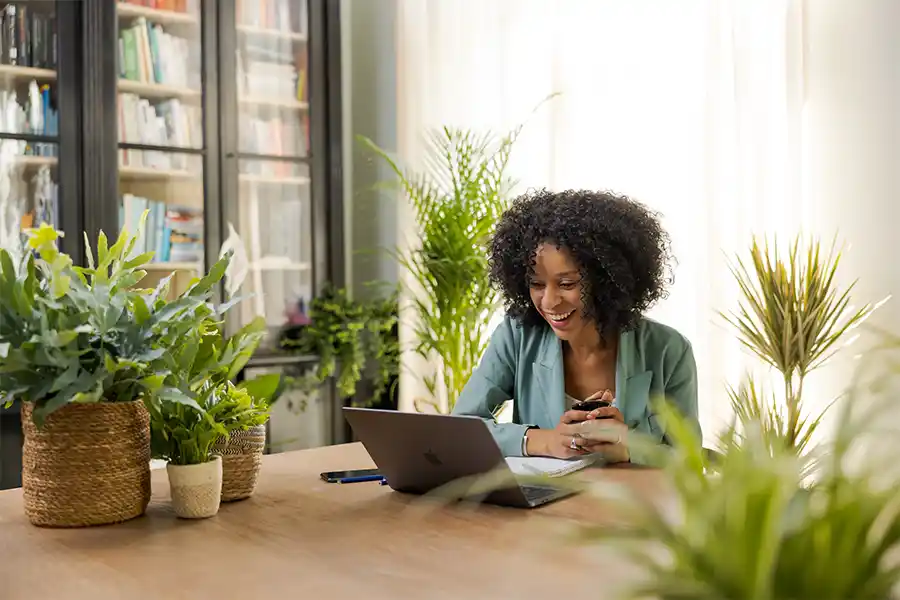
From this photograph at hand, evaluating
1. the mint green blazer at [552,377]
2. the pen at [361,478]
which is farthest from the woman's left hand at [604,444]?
the pen at [361,478]

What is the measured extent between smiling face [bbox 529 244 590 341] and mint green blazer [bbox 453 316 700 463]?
10 cm

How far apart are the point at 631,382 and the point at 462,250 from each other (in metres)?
1.55

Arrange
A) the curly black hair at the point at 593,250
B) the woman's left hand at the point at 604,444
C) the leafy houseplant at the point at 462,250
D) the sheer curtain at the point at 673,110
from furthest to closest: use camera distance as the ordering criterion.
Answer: the leafy houseplant at the point at 462,250 → the sheer curtain at the point at 673,110 → the curly black hair at the point at 593,250 → the woman's left hand at the point at 604,444

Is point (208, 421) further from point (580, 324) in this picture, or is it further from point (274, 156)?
point (274, 156)

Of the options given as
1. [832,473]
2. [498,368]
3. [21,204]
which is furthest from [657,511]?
[21,204]

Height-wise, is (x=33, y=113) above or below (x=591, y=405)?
above

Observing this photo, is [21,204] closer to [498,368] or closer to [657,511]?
[498,368]

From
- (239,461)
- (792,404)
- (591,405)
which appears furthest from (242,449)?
(792,404)

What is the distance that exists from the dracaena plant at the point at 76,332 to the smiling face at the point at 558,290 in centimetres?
94

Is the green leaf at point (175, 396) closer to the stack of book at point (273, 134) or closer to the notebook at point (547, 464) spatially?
the notebook at point (547, 464)

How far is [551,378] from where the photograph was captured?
2.24 metres

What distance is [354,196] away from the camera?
4602mm

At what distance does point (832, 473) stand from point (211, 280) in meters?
1.09

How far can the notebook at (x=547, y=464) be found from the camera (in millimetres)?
1695
